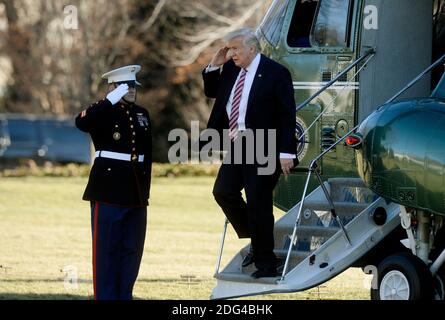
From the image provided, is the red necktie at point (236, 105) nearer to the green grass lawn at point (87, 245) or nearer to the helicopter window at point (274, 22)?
the helicopter window at point (274, 22)

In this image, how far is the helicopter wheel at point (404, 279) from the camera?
8430 mm

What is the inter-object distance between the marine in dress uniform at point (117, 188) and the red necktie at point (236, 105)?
0.74 m

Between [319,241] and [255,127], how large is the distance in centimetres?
123

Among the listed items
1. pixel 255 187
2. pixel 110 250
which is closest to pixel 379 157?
pixel 255 187

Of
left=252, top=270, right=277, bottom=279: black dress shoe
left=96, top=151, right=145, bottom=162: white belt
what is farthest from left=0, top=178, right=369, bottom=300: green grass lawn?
left=96, top=151, right=145, bottom=162: white belt

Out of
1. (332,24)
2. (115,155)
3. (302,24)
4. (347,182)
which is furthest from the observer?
(302,24)

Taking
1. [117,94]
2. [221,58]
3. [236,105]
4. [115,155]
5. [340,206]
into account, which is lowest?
[340,206]

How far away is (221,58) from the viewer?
9680 millimetres

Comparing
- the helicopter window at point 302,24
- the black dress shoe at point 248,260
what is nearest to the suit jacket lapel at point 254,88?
the black dress shoe at point 248,260

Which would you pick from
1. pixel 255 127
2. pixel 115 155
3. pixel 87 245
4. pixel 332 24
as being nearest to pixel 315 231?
pixel 255 127

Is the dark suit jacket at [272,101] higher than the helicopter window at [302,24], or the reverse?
the helicopter window at [302,24]

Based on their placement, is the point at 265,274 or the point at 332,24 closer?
the point at 265,274

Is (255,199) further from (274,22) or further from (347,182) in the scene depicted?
(274,22)
